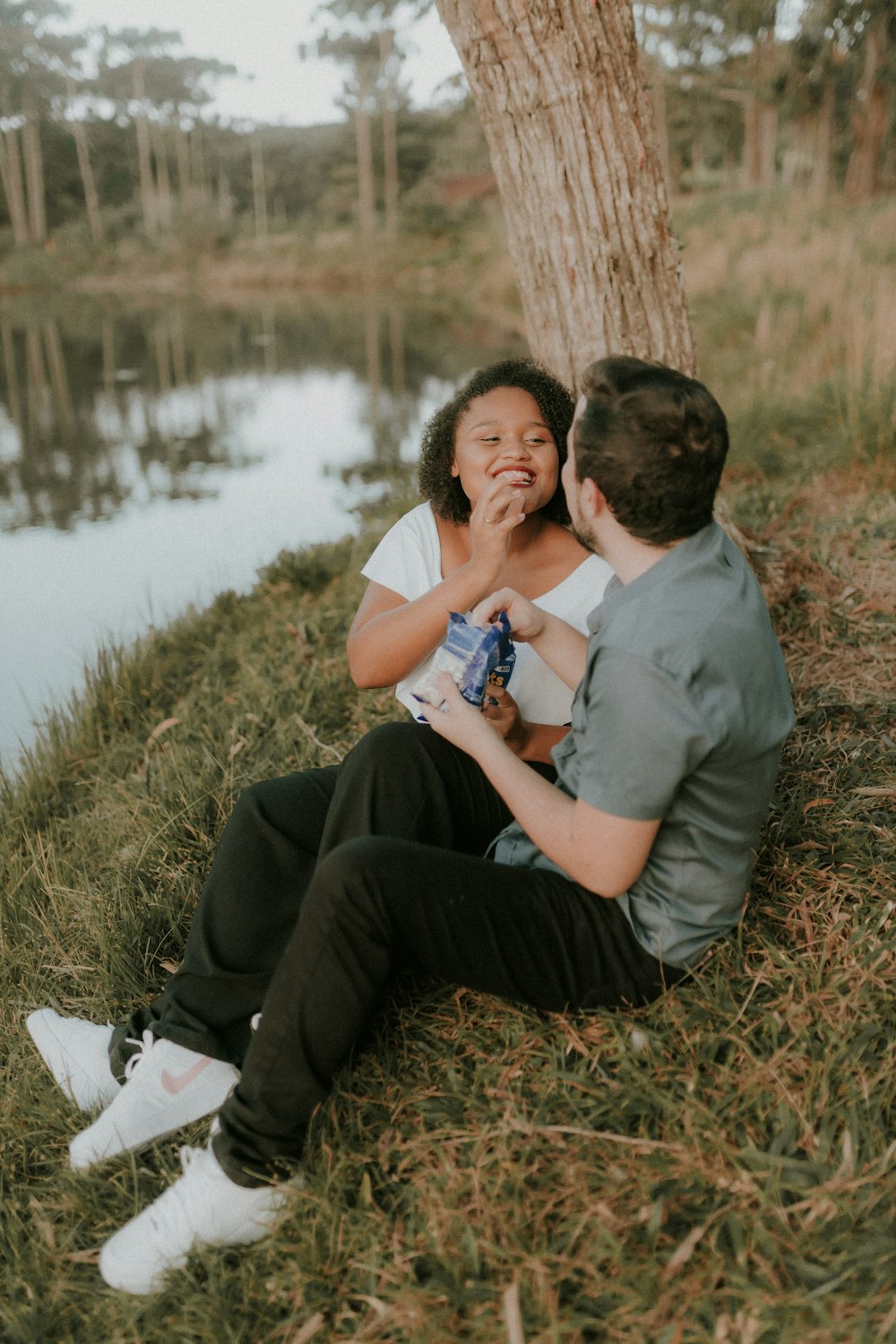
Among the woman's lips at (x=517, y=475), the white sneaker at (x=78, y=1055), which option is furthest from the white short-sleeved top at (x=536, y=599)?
the white sneaker at (x=78, y=1055)

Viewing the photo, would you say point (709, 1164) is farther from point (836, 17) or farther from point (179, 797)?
point (836, 17)

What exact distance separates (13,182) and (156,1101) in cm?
4485

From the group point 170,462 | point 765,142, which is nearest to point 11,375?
point 170,462

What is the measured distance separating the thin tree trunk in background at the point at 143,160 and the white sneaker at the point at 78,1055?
130 ft

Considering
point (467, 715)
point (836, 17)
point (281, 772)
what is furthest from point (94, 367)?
point (467, 715)

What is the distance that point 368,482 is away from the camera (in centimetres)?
802

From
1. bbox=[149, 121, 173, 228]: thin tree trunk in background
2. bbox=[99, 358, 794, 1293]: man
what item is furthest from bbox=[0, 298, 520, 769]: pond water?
bbox=[149, 121, 173, 228]: thin tree trunk in background

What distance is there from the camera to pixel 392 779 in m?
2.07

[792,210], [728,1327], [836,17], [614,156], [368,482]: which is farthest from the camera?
[792,210]

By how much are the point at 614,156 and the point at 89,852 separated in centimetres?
253

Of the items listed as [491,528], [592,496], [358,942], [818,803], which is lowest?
[818,803]

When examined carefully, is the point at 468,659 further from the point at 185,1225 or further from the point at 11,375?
the point at 11,375

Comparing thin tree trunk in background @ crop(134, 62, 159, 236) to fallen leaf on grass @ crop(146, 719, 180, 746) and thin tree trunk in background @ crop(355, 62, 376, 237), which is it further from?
fallen leaf on grass @ crop(146, 719, 180, 746)

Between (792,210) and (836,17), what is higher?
→ (836,17)
